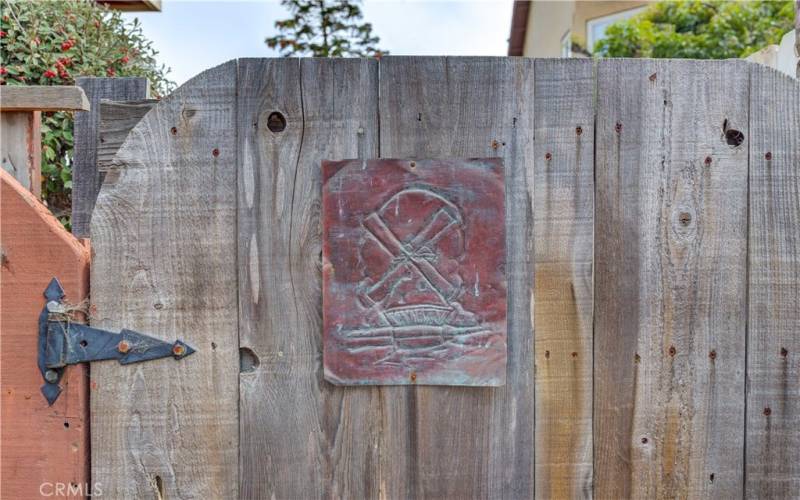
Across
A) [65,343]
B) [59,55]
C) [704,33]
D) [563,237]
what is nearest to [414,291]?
[563,237]

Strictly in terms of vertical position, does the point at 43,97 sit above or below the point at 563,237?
above

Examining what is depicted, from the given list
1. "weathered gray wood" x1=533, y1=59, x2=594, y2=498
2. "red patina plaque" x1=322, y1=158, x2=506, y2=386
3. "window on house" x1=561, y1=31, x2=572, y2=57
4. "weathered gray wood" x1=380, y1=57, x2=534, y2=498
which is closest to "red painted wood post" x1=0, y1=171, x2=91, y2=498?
"red patina plaque" x1=322, y1=158, x2=506, y2=386

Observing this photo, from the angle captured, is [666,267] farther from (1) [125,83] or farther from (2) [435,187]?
(1) [125,83]

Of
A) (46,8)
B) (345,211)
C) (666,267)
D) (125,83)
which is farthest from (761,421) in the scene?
(46,8)

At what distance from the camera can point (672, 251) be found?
1.52 metres

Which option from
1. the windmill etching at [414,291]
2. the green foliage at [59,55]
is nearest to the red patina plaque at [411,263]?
the windmill etching at [414,291]

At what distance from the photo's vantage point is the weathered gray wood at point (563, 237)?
1.52 m

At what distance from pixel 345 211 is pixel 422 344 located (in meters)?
0.33

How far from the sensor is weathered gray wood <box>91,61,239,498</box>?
4.97 ft

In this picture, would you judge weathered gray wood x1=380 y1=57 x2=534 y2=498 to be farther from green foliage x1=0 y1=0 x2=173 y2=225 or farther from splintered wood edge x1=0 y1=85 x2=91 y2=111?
green foliage x1=0 y1=0 x2=173 y2=225

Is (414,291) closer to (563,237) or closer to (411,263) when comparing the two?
(411,263)

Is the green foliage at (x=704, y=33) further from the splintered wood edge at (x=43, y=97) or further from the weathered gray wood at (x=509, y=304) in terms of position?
the splintered wood edge at (x=43, y=97)

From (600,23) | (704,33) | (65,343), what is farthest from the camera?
(600,23)

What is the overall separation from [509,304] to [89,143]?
3.49 ft
